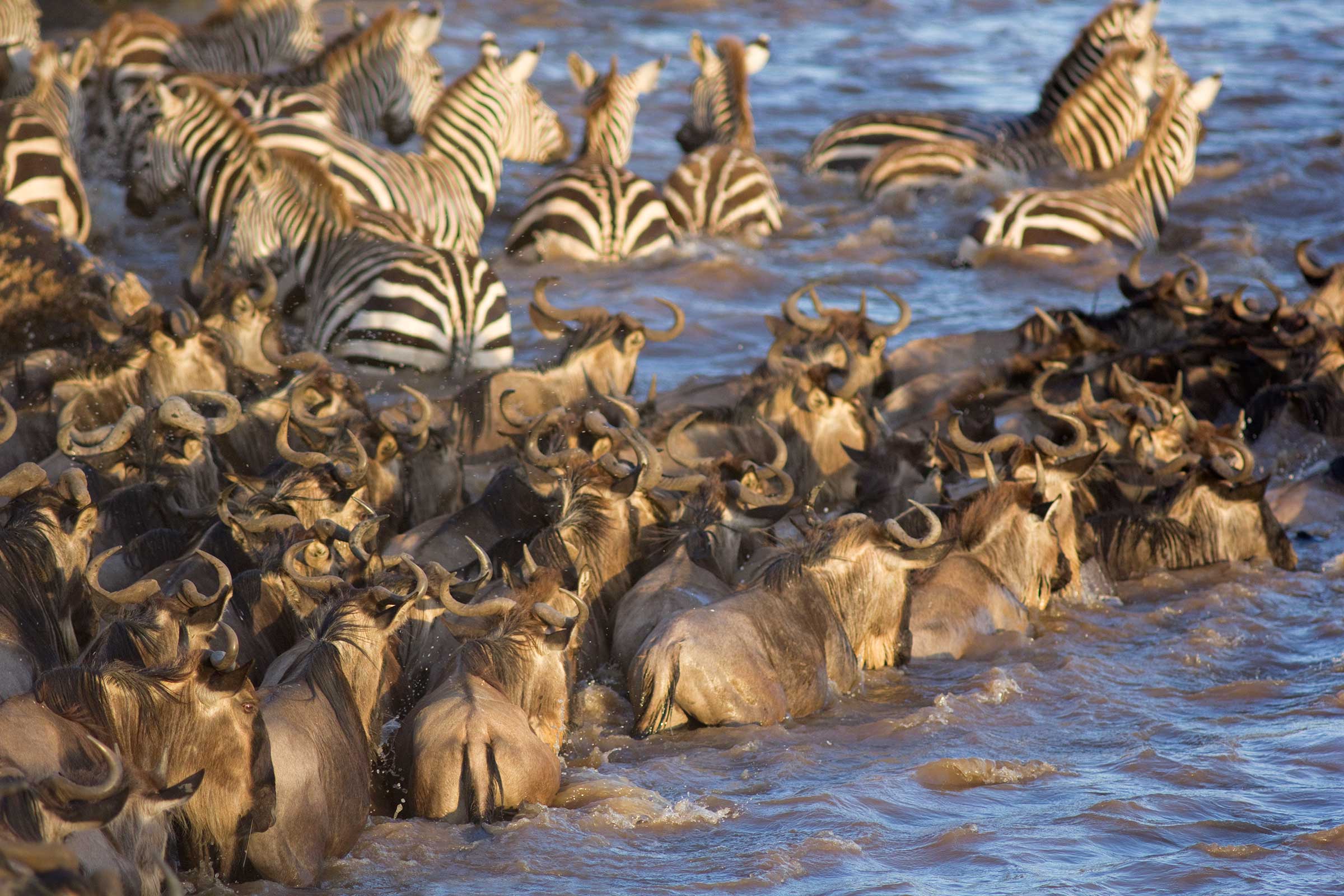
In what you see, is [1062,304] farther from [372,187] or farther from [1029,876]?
[1029,876]

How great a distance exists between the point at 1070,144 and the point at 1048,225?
293 cm

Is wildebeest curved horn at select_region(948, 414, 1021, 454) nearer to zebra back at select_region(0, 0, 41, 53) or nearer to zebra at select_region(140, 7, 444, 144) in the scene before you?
zebra at select_region(140, 7, 444, 144)

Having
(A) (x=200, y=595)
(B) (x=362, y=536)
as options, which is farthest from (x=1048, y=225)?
(A) (x=200, y=595)

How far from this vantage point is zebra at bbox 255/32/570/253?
1166cm

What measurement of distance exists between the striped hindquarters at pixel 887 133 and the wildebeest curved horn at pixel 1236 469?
7.88m

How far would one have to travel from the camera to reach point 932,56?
74.6ft

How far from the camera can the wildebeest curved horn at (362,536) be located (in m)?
5.36

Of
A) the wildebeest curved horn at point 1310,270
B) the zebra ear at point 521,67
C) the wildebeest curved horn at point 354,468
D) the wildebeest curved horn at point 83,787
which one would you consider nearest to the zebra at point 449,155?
the zebra ear at point 521,67

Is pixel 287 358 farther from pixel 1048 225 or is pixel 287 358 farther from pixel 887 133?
pixel 887 133

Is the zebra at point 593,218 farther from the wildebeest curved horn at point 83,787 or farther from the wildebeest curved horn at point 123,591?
the wildebeest curved horn at point 83,787

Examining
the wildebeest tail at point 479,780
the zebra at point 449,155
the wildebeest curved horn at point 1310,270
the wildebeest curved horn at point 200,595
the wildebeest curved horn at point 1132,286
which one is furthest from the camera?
the zebra at point 449,155

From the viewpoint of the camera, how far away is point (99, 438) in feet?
21.9

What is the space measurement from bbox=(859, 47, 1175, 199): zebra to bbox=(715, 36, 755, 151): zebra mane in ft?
3.77

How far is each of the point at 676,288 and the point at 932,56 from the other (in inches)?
482
